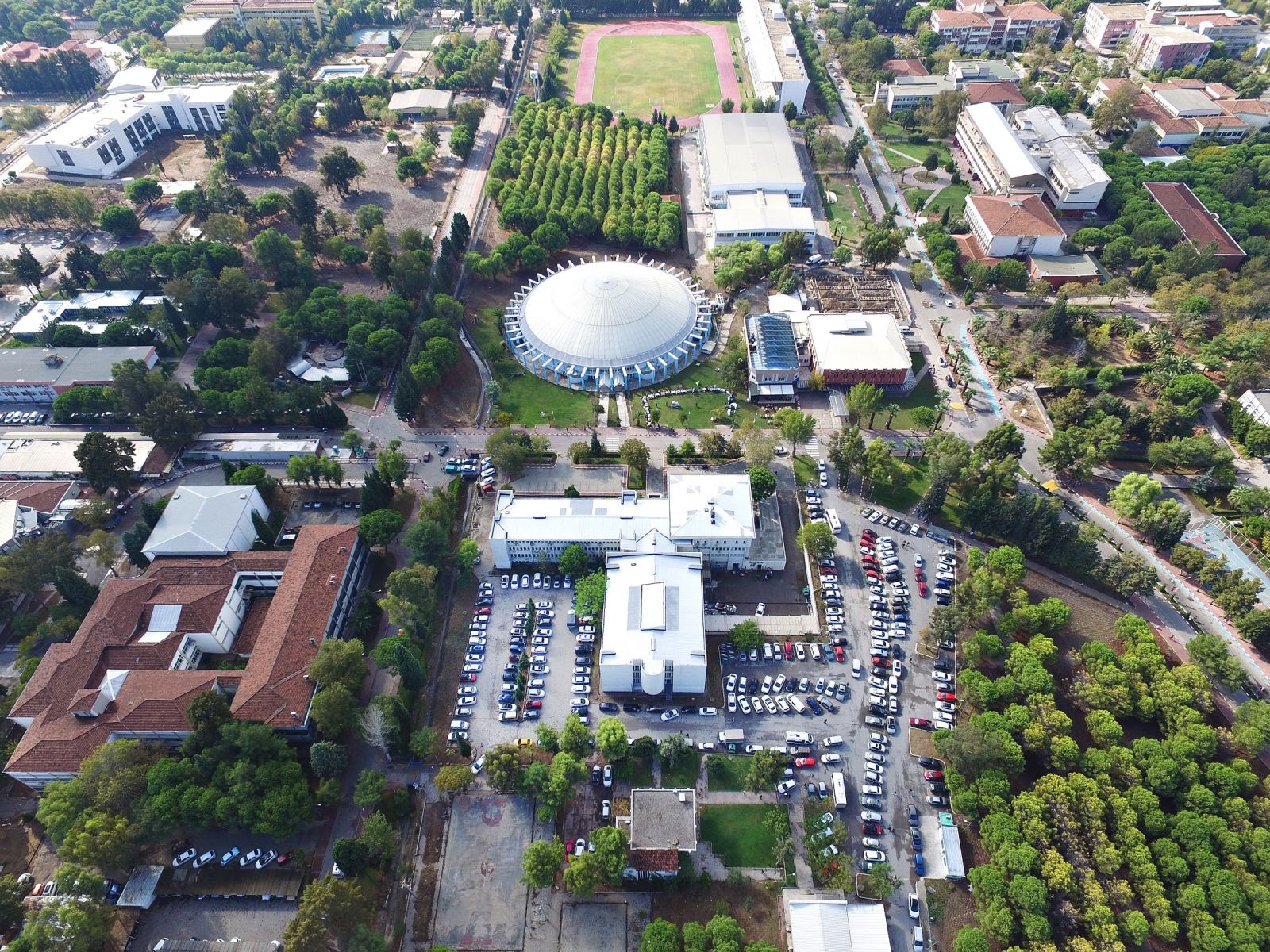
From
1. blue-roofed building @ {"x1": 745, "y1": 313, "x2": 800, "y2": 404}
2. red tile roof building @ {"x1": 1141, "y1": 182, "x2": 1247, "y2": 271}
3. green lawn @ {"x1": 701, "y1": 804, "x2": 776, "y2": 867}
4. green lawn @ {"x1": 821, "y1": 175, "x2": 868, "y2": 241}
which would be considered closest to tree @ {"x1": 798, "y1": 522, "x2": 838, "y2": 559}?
blue-roofed building @ {"x1": 745, "y1": 313, "x2": 800, "y2": 404}

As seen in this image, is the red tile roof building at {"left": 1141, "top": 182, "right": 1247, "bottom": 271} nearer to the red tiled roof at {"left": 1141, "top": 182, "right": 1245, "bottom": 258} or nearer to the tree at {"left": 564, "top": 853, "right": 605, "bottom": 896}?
the red tiled roof at {"left": 1141, "top": 182, "right": 1245, "bottom": 258}

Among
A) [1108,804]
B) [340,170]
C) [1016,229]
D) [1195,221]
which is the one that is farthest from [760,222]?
[1108,804]

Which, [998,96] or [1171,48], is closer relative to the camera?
[998,96]

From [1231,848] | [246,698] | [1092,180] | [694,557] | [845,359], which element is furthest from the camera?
[1092,180]

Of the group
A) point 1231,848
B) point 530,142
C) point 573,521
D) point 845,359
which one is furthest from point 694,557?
point 530,142

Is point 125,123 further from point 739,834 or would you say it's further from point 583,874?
point 739,834

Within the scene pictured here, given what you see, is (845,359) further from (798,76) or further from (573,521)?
(798,76)

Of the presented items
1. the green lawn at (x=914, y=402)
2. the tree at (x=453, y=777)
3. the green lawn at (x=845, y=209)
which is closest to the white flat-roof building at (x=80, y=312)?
the tree at (x=453, y=777)
